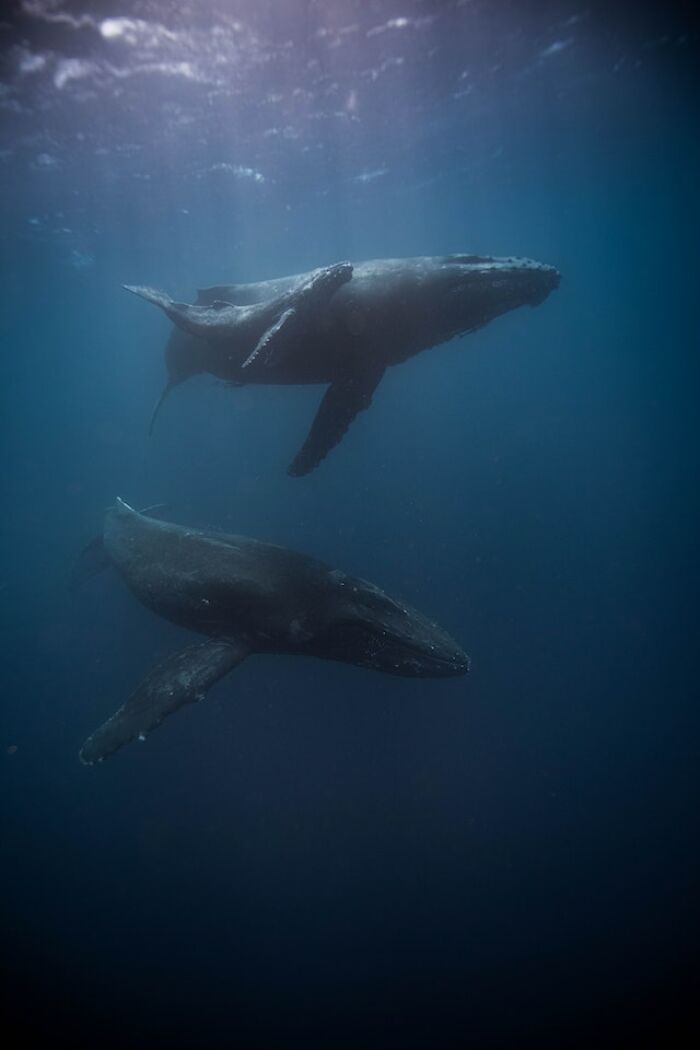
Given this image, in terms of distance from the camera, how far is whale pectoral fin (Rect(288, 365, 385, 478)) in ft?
29.4

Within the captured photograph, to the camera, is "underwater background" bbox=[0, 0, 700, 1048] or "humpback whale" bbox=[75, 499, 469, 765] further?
"underwater background" bbox=[0, 0, 700, 1048]

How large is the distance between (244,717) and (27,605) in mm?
13114

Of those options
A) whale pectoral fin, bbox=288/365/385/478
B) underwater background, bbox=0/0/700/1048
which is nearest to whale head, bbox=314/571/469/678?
whale pectoral fin, bbox=288/365/385/478

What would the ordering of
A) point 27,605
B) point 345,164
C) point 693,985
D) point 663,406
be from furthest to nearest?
point 663,406
point 345,164
point 27,605
point 693,985

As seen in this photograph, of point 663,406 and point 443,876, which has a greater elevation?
point 663,406

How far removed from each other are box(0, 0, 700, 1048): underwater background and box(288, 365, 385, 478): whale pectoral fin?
7.68 m

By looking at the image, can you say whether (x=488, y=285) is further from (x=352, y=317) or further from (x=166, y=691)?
(x=166, y=691)

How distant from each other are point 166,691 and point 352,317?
6262 mm

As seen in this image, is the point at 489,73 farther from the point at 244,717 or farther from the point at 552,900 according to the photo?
the point at 552,900

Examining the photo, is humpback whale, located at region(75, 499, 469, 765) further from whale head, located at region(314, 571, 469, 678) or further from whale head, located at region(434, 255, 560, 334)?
whale head, located at region(434, 255, 560, 334)

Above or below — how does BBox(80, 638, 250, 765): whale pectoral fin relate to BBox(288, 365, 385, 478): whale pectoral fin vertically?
below

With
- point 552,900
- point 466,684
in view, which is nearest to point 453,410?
point 466,684

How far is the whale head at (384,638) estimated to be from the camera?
22.6ft

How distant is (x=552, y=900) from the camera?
10.6m
